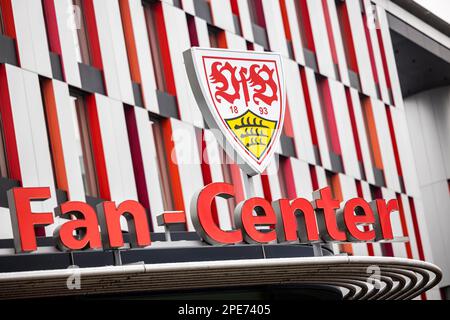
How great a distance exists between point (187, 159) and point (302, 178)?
6153 millimetres

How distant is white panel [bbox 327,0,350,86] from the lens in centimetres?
3903

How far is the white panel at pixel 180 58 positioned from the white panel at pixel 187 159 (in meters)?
0.44

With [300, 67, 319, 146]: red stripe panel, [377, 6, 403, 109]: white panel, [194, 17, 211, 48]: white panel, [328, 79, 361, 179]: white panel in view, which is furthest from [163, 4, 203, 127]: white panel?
[377, 6, 403, 109]: white panel

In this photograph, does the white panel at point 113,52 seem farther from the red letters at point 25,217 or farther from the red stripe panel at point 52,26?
the red letters at point 25,217

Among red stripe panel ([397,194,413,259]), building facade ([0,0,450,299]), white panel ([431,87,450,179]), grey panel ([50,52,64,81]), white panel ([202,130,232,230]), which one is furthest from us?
white panel ([431,87,450,179])

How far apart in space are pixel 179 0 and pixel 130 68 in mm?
3306

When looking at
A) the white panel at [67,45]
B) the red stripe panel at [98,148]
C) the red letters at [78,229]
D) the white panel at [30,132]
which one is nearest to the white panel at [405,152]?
the red stripe panel at [98,148]

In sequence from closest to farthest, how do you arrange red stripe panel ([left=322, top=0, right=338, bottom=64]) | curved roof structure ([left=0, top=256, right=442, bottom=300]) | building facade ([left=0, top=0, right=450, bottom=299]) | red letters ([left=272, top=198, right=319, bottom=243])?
curved roof structure ([left=0, top=256, right=442, bottom=300]), red letters ([left=272, top=198, right=319, bottom=243]), building facade ([left=0, top=0, right=450, bottom=299]), red stripe panel ([left=322, top=0, right=338, bottom=64])

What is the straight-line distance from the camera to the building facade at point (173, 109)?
25.7 metres

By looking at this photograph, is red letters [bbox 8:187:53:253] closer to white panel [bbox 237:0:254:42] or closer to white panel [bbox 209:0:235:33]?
white panel [bbox 209:0:235:33]

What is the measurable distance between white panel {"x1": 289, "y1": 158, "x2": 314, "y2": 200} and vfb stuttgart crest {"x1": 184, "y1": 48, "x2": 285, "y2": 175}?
31.7 feet

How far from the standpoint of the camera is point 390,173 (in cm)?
4034

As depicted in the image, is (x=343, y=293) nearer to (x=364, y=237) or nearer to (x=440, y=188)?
(x=364, y=237)

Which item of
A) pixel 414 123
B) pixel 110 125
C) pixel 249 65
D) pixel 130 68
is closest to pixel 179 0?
pixel 130 68
